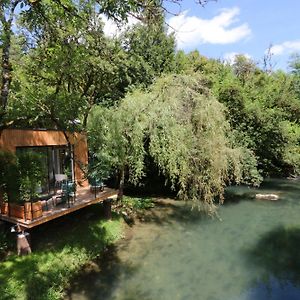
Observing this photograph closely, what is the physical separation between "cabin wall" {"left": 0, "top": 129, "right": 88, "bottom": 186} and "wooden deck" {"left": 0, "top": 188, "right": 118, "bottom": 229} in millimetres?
1263

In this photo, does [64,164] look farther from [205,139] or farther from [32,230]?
[205,139]

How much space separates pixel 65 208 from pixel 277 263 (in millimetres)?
7642

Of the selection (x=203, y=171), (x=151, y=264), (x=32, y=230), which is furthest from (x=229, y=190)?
(x=32, y=230)

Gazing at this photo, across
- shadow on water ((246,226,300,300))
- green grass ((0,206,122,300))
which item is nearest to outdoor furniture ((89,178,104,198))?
green grass ((0,206,122,300))

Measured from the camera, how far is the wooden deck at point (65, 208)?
422 inches

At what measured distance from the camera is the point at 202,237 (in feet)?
46.5

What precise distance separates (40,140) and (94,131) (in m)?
2.27

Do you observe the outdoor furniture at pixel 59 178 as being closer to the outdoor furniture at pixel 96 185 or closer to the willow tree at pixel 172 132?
the outdoor furniture at pixel 96 185

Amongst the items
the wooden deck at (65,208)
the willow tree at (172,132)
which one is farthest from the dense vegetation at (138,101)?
the wooden deck at (65,208)

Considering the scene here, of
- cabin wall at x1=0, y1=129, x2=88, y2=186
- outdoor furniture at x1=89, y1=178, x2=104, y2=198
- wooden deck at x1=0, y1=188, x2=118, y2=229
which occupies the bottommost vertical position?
wooden deck at x1=0, y1=188, x2=118, y2=229

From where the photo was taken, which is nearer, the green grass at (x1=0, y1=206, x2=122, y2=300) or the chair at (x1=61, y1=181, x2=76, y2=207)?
the green grass at (x1=0, y1=206, x2=122, y2=300)

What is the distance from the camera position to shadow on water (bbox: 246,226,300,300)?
32.2 ft

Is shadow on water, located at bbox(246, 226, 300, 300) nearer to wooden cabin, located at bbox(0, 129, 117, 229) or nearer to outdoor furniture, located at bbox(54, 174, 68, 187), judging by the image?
wooden cabin, located at bbox(0, 129, 117, 229)

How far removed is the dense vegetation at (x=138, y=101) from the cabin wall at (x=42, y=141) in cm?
50
